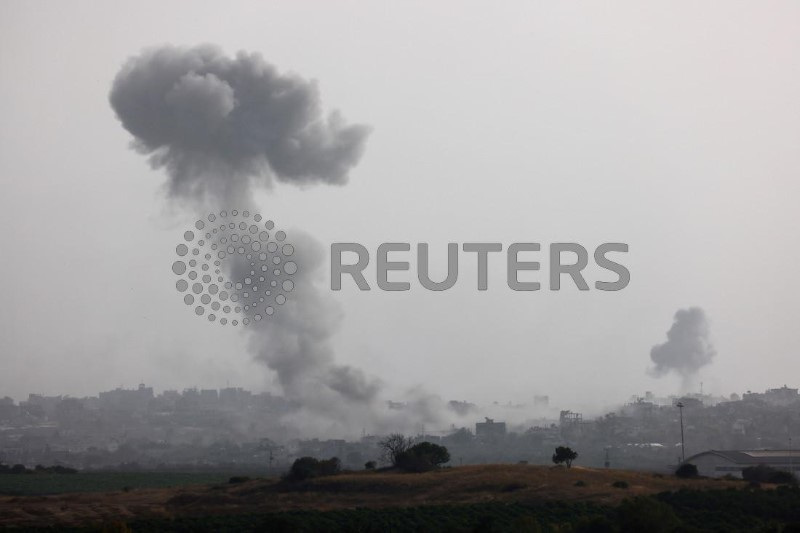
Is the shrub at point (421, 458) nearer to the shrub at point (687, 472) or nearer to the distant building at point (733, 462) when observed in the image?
the shrub at point (687, 472)

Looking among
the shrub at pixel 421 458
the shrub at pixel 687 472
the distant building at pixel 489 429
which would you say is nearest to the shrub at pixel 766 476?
the shrub at pixel 687 472

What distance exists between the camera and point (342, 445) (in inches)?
6009

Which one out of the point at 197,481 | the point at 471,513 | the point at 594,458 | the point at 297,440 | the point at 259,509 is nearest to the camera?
the point at 471,513

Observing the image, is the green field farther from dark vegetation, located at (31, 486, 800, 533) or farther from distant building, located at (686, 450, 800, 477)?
distant building, located at (686, 450, 800, 477)

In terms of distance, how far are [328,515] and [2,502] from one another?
2224 cm

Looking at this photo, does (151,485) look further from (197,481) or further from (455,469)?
(455,469)

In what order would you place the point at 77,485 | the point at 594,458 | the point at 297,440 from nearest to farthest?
the point at 77,485 < the point at 594,458 < the point at 297,440

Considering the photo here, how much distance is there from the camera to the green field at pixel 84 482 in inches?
3125

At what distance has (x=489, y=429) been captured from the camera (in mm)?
177000

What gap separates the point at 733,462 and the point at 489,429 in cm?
9100

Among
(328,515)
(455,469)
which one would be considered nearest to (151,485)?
(455,469)

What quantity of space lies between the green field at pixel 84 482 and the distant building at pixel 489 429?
266ft

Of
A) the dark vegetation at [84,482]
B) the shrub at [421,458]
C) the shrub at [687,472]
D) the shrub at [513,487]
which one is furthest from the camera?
the dark vegetation at [84,482]

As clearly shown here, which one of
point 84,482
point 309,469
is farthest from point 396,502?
point 84,482
